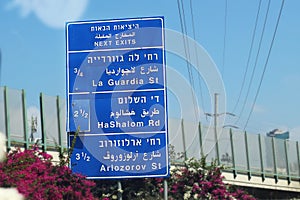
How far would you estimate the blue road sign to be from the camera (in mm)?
16359

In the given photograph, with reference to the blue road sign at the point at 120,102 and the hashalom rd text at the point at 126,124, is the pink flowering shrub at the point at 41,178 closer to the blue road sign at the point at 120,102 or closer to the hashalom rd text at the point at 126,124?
the blue road sign at the point at 120,102

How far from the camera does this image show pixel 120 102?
54.1 feet

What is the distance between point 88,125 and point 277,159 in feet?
66.7

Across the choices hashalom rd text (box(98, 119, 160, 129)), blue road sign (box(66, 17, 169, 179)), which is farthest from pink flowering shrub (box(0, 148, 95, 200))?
hashalom rd text (box(98, 119, 160, 129))

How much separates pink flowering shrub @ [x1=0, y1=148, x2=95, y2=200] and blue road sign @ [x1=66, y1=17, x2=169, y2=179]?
885 millimetres

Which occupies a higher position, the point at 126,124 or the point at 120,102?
the point at 120,102

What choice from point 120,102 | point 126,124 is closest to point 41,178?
point 126,124

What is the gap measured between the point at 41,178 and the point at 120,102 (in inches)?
120

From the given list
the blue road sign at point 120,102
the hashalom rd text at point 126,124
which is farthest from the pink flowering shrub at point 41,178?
the hashalom rd text at point 126,124

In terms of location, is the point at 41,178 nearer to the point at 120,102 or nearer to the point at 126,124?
the point at 126,124

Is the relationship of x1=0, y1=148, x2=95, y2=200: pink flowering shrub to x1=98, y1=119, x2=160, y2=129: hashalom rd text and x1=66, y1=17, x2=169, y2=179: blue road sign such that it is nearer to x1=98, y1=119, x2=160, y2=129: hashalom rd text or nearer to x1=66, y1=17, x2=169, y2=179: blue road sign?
x1=66, y1=17, x2=169, y2=179: blue road sign

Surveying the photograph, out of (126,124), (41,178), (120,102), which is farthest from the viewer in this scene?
(120,102)

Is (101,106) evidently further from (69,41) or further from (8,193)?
(8,193)

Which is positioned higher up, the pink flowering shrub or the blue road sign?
the blue road sign
